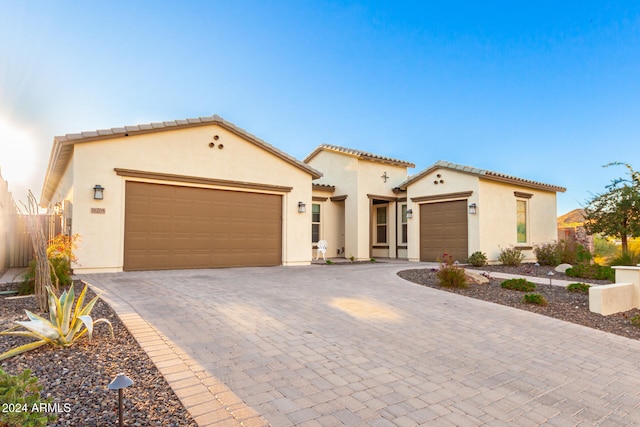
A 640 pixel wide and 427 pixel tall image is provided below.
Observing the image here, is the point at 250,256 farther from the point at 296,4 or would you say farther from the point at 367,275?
the point at 296,4

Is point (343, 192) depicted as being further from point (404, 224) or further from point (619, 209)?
point (619, 209)

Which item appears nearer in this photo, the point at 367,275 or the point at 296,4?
the point at 367,275

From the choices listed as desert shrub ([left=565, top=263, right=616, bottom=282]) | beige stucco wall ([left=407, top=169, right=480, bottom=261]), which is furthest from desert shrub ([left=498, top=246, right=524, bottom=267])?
desert shrub ([left=565, top=263, right=616, bottom=282])

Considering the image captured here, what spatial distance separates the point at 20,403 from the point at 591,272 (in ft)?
43.0

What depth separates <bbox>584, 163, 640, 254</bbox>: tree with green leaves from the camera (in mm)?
13875

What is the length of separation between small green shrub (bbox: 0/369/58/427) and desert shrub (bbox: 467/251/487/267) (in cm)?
1399

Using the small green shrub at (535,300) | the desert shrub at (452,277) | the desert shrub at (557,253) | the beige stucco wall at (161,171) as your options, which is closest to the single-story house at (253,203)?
the beige stucco wall at (161,171)

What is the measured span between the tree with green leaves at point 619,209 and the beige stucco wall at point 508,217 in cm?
198

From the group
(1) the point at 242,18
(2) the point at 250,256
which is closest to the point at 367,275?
(2) the point at 250,256

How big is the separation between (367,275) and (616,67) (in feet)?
36.3

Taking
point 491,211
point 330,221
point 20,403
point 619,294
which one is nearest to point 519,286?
point 619,294

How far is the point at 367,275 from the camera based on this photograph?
33.8ft

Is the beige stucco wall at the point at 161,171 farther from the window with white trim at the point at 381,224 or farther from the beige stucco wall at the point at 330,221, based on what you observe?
the window with white trim at the point at 381,224

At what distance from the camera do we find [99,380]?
3.06 m
